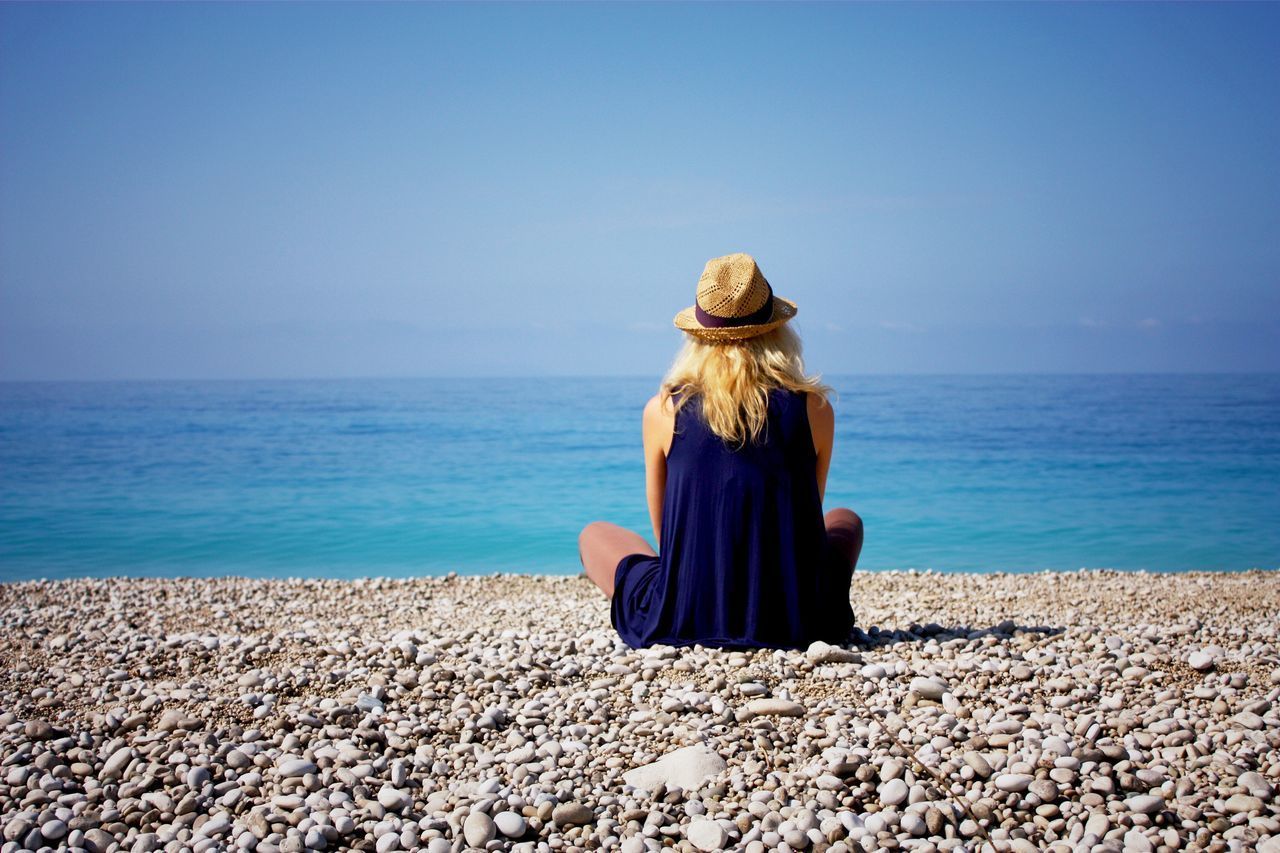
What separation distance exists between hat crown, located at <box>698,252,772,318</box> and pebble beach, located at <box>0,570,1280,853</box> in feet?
4.76

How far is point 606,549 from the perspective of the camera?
461cm

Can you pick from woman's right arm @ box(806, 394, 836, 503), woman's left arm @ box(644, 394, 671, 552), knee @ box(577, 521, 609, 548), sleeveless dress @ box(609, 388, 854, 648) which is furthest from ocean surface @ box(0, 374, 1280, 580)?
woman's right arm @ box(806, 394, 836, 503)

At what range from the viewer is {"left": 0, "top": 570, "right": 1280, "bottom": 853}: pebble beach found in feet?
8.34

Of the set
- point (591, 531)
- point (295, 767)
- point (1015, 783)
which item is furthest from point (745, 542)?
point (295, 767)

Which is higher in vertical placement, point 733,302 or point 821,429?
point 733,302

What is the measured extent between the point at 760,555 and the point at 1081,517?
36.7ft

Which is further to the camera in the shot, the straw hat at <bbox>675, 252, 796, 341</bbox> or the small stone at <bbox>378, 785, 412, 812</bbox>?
the straw hat at <bbox>675, 252, 796, 341</bbox>

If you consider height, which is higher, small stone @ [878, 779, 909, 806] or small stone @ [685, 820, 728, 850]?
small stone @ [878, 779, 909, 806]

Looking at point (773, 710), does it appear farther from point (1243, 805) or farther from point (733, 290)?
point (733, 290)

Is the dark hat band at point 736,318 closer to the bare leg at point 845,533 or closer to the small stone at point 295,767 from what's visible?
the bare leg at point 845,533

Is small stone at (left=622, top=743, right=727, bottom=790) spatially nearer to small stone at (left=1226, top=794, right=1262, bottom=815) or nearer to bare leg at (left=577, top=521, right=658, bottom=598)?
small stone at (left=1226, top=794, right=1262, bottom=815)

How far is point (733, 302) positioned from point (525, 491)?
12.9 metres

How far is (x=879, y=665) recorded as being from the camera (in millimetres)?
3521

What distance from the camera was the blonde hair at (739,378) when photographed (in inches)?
147
